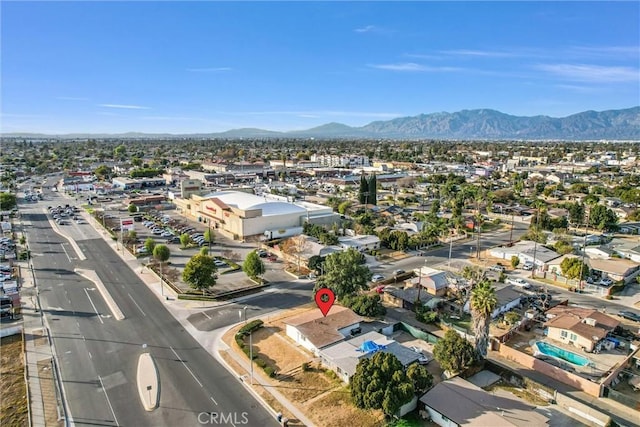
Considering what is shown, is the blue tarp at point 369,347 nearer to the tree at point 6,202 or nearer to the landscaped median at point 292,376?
the landscaped median at point 292,376

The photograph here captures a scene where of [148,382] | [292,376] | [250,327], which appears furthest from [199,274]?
[292,376]

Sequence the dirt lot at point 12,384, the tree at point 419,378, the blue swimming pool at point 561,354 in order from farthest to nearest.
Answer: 1. the blue swimming pool at point 561,354
2. the tree at point 419,378
3. the dirt lot at point 12,384

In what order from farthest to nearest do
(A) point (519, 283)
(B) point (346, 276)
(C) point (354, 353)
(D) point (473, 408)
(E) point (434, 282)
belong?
(A) point (519, 283)
(E) point (434, 282)
(B) point (346, 276)
(C) point (354, 353)
(D) point (473, 408)

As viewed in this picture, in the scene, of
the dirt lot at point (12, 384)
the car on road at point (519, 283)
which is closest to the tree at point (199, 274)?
the dirt lot at point (12, 384)

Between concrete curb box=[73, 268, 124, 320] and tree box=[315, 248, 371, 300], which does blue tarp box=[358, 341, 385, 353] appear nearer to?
tree box=[315, 248, 371, 300]

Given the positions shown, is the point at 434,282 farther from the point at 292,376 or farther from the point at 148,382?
the point at 148,382
